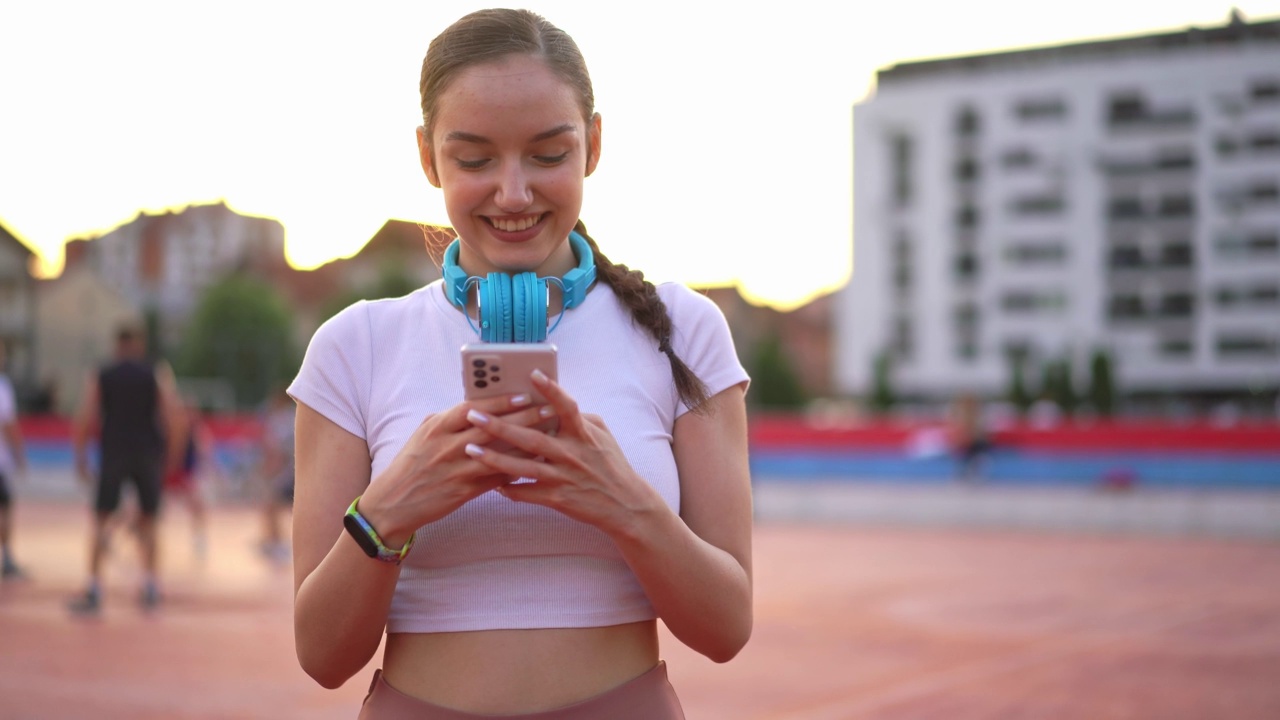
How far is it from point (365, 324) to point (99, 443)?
9.15 metres

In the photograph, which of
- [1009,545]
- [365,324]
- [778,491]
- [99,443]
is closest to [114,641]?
[99,443]

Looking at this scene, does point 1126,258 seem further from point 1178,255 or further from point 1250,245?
point 1250,245

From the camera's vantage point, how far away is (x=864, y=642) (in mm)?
9023

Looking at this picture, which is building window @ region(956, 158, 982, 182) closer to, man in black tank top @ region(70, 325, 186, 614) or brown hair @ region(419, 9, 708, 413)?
man in black tank top @ region(70, 325, 186, 614)

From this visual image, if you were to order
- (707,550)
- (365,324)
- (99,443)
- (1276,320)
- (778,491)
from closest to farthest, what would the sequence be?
(707,550), (365,324), (99,443), (778,491), (1276,320)

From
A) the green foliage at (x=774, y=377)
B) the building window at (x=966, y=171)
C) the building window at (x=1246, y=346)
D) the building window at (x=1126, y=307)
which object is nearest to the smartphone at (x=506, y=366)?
the building window at (x=1246, y=346)

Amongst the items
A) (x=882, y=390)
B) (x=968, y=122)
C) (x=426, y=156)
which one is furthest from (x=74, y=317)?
(x=426, y=156)

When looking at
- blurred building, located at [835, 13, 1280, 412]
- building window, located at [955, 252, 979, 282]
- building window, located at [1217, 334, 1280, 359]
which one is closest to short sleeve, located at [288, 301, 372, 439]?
blurred building, located at [835, 13, 1280, 412]

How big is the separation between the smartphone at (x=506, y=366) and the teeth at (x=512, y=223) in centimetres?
32

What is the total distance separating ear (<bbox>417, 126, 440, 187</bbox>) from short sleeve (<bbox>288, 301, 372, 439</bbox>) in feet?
0.75

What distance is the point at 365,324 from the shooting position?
184 centimetres

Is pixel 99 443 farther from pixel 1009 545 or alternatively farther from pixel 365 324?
pixel 1009 545

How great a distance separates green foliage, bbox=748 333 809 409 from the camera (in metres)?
74.4

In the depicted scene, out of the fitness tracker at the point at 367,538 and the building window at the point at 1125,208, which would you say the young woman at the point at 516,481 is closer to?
the fitness tracker at the point at 367,538
